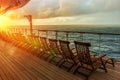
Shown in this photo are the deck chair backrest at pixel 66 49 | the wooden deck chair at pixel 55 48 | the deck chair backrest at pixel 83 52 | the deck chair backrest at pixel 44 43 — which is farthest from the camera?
the deck chair backrest at pixel 44 43

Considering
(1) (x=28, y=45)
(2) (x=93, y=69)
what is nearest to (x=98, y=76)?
(2) (x=93, y=69)

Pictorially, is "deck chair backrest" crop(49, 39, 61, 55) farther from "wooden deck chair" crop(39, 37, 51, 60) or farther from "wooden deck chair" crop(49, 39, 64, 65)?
"wooden deck chair" crop(39, 37, 51, 60)

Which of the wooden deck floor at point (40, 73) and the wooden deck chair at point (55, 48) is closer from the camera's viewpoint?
the wooden deck floor at point (40, 73)

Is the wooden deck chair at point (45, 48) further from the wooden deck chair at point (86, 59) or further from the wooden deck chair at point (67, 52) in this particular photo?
the wooden deck chair at point (86, 59)

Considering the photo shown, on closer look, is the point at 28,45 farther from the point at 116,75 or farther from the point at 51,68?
the point at 116,75

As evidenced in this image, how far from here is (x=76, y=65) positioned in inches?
186

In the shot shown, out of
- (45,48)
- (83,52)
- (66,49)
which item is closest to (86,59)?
(83,52)

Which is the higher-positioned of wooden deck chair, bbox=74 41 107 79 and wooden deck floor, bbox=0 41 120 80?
wooden deck chair, bbox=74 41 107 79

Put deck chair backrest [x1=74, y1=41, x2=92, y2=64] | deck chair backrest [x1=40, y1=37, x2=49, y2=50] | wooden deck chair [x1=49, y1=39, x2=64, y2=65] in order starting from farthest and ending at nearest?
deck chair backrest [x1=40, y1=37, x2=49, y2=50] → wooden deck chair [x1=49, y1=39, x2=64, y2=65] → deck chair backrest [x1=74, y1=41, x2=92, y2=64]

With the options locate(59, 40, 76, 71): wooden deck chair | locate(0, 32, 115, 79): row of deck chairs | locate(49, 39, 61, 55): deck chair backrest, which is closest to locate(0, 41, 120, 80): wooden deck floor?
locate(0, 32, 115, 79): row of deck chairs

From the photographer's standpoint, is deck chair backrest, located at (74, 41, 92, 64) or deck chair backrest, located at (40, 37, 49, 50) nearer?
deck chair backrest, located at (74, 41, 92, 64)

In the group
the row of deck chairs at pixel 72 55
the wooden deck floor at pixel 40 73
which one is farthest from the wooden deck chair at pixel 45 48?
the wooden deck floor at pixel 40 73

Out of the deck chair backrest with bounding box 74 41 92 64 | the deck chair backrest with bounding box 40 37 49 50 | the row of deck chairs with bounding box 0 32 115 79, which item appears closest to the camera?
the deck chair backrest with bounding box 74 41 92 64

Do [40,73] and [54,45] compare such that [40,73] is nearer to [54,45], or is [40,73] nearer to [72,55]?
[72,55]
